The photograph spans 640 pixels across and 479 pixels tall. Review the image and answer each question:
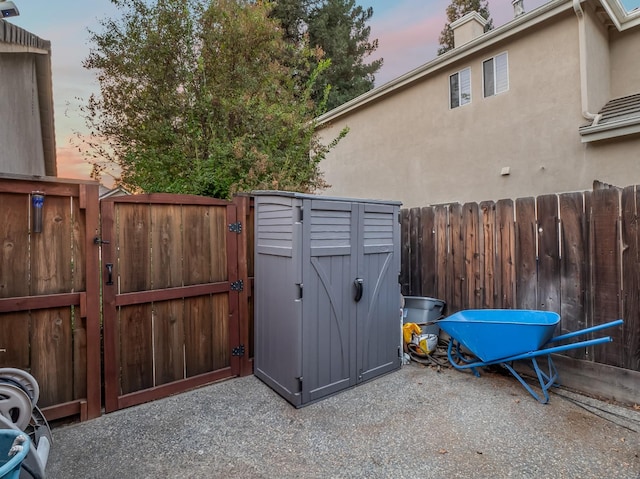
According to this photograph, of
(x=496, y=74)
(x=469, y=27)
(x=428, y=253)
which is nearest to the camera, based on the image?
(x=428, y=253)

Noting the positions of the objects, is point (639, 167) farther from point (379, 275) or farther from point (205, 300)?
point (205, 300)

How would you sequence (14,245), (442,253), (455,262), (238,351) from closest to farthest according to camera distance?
(14,245) → (238,351) → (455,262) → (442,253)

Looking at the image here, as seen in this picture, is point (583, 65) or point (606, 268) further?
point (583, 65)

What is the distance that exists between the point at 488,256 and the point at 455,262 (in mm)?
419

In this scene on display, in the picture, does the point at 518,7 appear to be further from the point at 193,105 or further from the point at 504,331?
the point at 504,331

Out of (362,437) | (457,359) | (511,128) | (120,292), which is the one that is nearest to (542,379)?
(457,359)

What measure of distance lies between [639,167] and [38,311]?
7.90m

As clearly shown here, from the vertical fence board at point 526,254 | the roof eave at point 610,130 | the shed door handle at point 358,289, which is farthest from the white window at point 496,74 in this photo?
the shed door handle at point 358,289

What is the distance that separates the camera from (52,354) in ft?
8.84

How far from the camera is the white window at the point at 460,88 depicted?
7.63 metres

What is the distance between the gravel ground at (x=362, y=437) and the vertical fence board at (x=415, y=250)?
1.59 m

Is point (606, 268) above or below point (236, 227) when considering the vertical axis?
below

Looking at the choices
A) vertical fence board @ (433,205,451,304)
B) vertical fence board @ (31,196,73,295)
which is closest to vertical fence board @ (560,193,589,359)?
vertical fence board @ (433,205,451,304)

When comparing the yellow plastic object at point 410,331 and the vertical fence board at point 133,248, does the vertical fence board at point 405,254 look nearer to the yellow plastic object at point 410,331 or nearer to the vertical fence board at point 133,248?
the yellow plastic object at point 410,331
